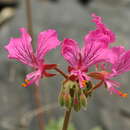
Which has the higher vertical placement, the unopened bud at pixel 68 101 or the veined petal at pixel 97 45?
the veined petal at pixel 97 45

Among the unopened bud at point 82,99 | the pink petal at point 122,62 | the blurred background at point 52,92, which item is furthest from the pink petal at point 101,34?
the blurred background at point 52,92

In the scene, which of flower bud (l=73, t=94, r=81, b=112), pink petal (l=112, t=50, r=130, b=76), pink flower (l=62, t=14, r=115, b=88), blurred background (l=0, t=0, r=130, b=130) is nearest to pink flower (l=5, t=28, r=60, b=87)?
pink flower (l=62, t=14, r=115, b=88)

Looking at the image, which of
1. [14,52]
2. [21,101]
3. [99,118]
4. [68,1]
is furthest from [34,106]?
[68,1]

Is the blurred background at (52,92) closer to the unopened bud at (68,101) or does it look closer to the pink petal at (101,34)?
the unopened bud at (68,101)

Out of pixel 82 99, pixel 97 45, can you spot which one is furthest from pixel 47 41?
pixel 82 99

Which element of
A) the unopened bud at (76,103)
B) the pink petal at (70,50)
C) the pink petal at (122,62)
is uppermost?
the pink petal at (70,50)

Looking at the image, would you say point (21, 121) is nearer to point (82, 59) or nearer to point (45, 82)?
point (45, 82)

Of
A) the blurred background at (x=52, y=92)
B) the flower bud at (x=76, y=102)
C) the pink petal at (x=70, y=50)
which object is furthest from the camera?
the blurred background at (x=52, y=92)

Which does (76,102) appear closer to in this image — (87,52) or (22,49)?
(87,52)

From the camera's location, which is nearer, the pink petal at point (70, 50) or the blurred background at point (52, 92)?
the pink petal at point (70, 50)
